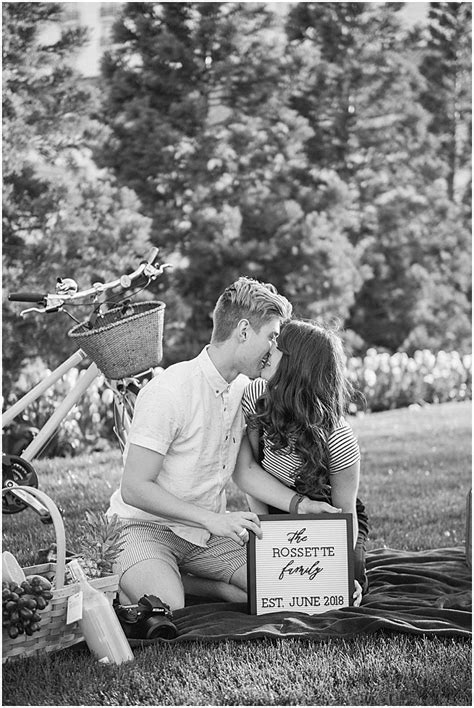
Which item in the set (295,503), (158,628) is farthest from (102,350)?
(158,628)

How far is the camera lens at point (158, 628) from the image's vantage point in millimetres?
2887

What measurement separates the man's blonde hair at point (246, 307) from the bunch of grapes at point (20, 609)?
3.51ft

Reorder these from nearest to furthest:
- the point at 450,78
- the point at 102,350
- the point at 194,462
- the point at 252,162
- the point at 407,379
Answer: the point at 194,462
the point at 102,350
the point at 407,379
the point at 252,162
the point at 450,78

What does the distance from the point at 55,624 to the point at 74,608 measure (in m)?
0.10

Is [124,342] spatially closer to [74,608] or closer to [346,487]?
[346,487]

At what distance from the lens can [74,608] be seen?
2.69 meters

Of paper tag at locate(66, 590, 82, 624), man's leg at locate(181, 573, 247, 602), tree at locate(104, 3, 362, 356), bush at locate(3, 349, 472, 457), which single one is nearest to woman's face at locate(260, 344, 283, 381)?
man's leg at locate(181, 573, 247, 602)

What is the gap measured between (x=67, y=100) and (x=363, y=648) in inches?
229

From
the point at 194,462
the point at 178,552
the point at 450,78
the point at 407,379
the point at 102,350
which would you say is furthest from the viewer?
the point at 450,78

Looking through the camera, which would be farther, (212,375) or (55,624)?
(212,375)

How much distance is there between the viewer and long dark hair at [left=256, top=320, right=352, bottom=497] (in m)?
3.23

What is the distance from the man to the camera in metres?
0.14

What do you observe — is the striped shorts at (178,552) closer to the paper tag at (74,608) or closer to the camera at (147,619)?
the camera at (147,619)

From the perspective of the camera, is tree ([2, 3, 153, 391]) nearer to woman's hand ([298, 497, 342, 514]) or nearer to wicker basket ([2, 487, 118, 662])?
woman's hand ([298, 497, 342, 514])
